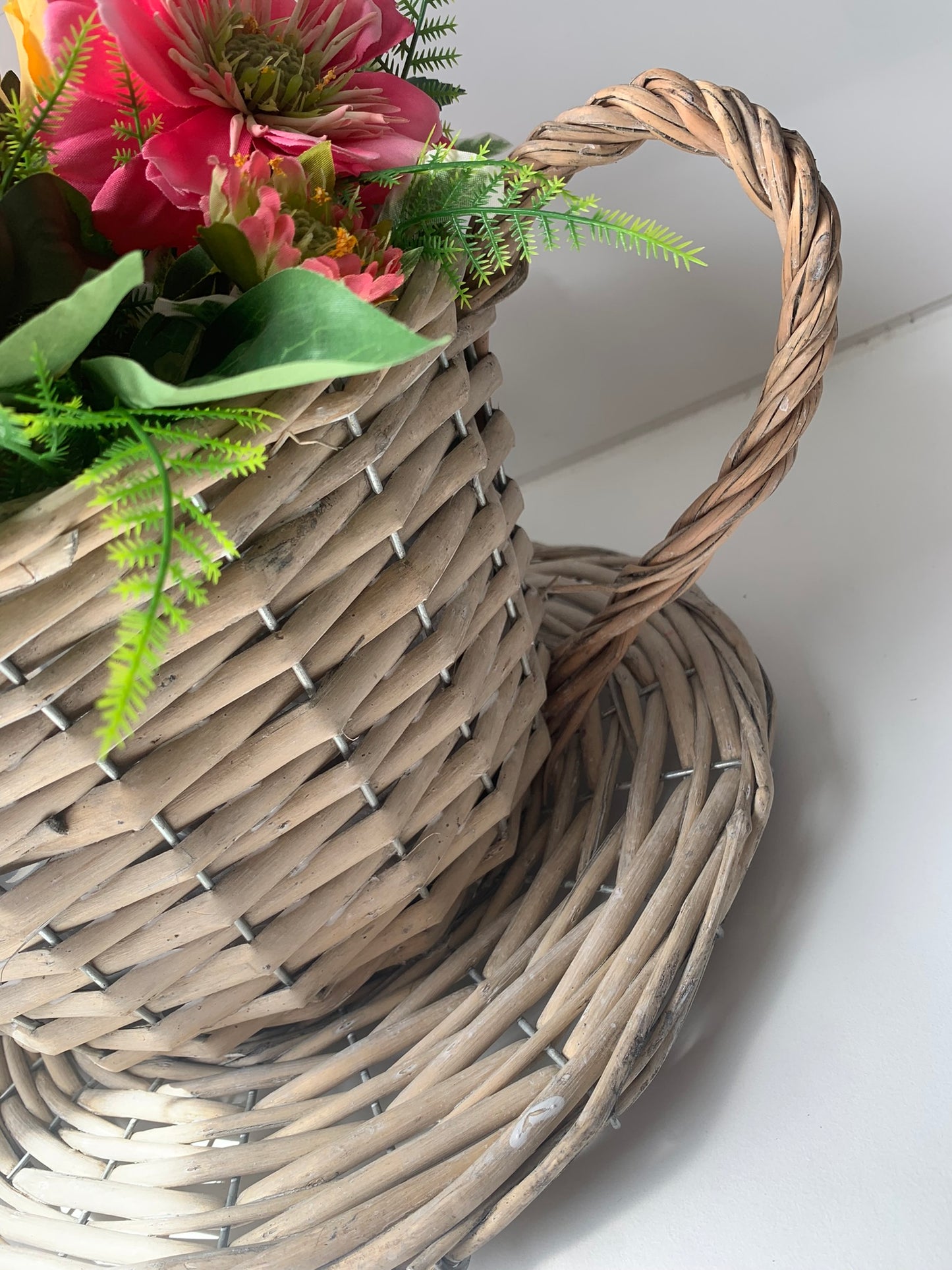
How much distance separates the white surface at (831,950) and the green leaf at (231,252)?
344 mm

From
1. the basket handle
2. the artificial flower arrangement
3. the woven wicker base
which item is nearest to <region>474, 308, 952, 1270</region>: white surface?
the woven wicker base

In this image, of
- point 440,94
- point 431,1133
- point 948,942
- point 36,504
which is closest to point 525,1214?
point 431,1133

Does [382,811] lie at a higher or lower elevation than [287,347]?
lower

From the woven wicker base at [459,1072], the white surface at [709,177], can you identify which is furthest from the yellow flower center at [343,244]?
the white surface at [709,177]

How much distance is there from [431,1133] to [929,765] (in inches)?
11.2

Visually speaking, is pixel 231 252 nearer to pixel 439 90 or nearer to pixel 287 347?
pixel 287 347

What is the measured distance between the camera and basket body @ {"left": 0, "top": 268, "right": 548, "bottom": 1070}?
0.29 m

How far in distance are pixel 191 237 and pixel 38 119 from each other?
53 mm

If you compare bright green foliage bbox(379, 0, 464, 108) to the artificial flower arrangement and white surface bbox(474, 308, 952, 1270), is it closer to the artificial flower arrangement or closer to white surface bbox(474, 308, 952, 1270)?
the artificial flower arrangement

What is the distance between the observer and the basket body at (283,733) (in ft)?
0.96

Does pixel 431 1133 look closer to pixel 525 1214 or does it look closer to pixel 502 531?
pixel 525 1214

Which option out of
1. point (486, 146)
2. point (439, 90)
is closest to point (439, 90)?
point (439, 90)

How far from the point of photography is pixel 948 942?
0.41 metres

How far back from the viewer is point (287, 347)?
0.25 m
